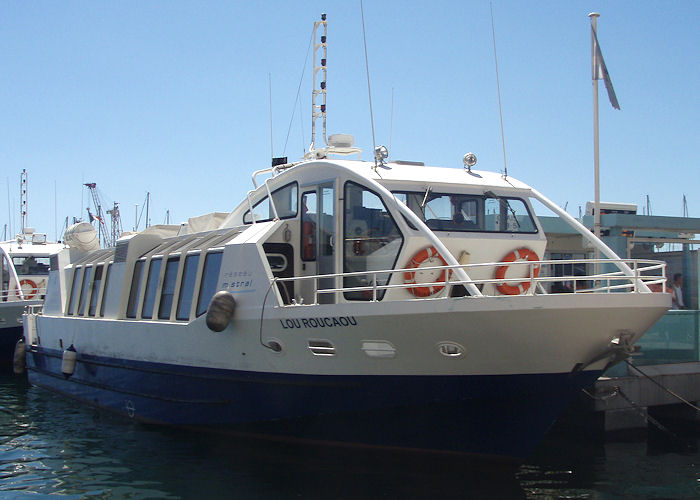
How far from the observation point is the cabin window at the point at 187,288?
12.6 metres

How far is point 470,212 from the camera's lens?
1129 cm

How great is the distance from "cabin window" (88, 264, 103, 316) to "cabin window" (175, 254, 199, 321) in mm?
4048

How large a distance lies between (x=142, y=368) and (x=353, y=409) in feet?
16.2

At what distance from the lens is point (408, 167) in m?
11.6

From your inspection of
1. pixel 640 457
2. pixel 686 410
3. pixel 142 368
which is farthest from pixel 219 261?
pixel 686 410

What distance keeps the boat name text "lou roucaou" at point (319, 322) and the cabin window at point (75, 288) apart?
28.7 feet

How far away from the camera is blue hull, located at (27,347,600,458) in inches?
371

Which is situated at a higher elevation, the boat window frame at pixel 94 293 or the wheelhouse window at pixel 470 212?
the wheelhouse window at pixel 470 212

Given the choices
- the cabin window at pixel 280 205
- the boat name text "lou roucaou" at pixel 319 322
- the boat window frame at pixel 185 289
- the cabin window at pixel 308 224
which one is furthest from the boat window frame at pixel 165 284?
the boat name text "lou roucaou" at pixel 319 322

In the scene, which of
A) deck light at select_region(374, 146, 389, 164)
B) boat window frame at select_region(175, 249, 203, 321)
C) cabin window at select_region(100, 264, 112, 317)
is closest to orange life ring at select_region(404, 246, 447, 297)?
deck light at select_region(374, 146, 389, 164)

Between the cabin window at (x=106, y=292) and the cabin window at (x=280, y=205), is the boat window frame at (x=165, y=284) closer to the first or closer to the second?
the cabin window at (x=280, y=205)

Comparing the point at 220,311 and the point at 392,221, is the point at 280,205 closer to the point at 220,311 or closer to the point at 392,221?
the point at 220,311

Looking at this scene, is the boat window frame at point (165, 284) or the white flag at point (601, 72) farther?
the white flag at point (601, 72)

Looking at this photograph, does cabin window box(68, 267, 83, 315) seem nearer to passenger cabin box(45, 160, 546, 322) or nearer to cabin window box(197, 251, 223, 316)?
passenger cabin box(45, 160, 546, 322)
